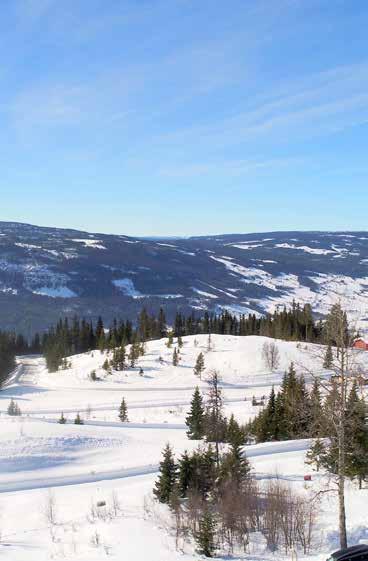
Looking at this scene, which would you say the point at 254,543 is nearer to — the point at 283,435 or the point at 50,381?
the point at 283,435

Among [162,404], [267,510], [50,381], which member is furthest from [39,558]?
[50,381]

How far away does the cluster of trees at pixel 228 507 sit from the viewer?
23766 millimetres

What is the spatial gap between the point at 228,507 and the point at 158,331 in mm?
99503

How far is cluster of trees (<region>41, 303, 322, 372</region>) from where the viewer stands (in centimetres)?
11219

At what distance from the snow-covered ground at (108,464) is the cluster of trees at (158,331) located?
65.7 ft

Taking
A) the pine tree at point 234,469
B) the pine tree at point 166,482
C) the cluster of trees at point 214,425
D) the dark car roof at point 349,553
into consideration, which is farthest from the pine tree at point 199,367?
the dark car roof at point 349,553

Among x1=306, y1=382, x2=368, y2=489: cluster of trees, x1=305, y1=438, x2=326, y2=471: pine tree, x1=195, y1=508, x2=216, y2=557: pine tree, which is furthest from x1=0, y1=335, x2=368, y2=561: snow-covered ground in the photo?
x1=305, y1=438, x2=326, y2=471: pine tree

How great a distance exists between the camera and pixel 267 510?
25844 millimetres

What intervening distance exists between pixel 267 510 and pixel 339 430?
31.9ft

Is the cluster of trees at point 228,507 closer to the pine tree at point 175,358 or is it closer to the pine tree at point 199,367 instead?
the pine tree at point 199,367

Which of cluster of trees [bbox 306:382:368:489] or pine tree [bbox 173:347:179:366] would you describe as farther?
pine tree [bbox 173:347:179:366]

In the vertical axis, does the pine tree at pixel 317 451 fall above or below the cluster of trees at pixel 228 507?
above

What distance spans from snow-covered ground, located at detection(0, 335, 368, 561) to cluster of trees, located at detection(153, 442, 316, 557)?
974 millimetres

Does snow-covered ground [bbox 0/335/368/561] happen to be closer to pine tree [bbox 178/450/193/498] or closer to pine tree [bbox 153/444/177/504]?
pine tree [bbox 153/444/177/504]
